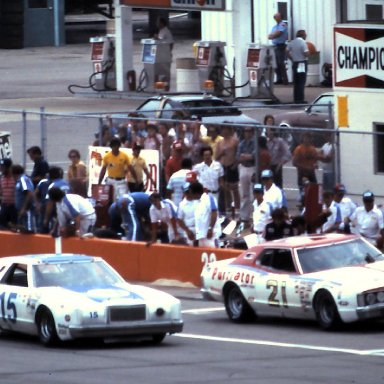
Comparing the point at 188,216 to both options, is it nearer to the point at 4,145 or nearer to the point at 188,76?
the point at 4,145

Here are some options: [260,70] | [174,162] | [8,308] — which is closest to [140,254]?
[174,162]

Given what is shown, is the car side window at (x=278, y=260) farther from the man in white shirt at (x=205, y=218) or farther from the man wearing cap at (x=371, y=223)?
the man in white shirt at (x=205, y=218)

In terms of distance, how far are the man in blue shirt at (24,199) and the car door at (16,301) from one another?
6390 millimetres

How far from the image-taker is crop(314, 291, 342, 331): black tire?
57.2 feet

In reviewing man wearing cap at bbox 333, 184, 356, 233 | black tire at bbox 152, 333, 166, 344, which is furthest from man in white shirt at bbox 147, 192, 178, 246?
black tire at bbox 152, 333, 166, 344

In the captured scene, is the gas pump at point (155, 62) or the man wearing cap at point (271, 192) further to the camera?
the gas pump at point (155, 62)

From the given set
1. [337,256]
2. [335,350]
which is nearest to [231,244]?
[337,256]

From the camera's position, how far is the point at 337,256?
1825cm

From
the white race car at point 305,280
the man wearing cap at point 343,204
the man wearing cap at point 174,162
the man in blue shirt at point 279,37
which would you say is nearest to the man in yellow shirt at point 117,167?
the man wearing cap at point 174,162

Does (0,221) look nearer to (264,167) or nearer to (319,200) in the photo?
(264,167)

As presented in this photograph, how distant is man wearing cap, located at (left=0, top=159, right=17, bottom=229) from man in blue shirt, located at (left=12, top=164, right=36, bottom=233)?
0.16m

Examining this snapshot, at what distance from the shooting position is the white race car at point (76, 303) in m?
16.5

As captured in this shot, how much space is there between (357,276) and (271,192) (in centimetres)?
410

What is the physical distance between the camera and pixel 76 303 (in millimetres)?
16562
